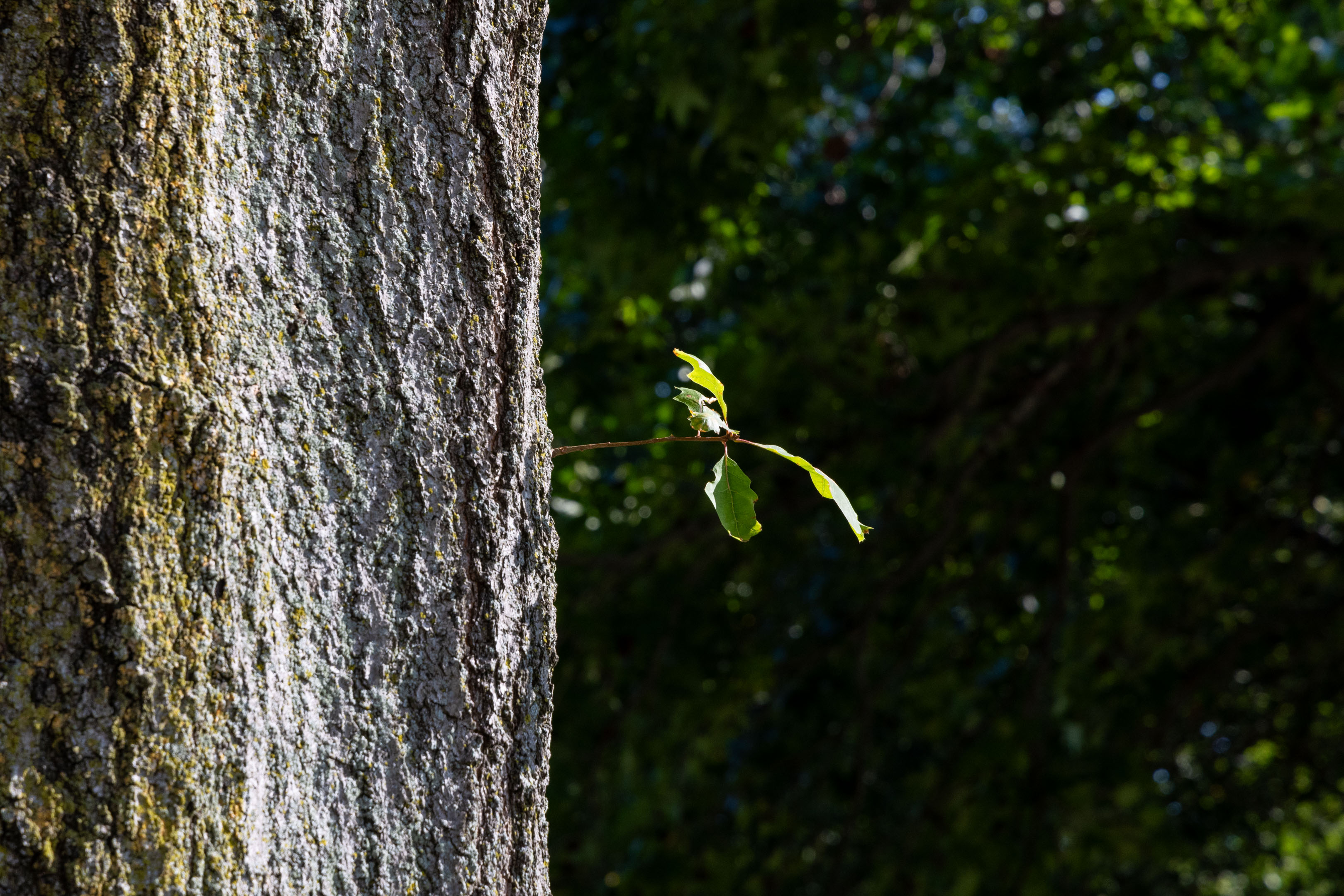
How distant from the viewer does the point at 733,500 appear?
897 millimetres

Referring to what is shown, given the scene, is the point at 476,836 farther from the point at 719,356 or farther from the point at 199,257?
the point at 719,356

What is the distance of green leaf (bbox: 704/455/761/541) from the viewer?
89 centimetres

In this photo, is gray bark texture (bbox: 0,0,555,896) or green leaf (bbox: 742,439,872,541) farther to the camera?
green leaf (bbox: 742,439,872,541)

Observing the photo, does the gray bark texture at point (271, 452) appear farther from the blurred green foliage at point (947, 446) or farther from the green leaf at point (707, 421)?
the blurred green foliage at point (947, 446)

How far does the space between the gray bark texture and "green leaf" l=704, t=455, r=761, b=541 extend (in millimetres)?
125

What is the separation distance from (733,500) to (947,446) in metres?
3.23

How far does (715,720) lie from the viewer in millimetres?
4043

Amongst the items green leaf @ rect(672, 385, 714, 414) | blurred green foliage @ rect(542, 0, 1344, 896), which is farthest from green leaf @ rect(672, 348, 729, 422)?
blurred green foliage @ rect(542, 0, 1344, 896)

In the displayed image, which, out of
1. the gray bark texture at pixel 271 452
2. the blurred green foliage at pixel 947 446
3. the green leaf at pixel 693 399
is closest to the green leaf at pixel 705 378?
the green leaf at pixel 693 399

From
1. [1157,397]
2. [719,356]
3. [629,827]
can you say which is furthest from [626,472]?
[1157,397]

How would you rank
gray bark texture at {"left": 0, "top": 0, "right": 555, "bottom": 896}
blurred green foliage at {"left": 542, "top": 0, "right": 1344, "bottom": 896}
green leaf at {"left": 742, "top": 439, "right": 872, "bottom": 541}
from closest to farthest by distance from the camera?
gray bark texture at {"left": 0, "top": 0, "right": 555, "bottom": 896} → green leaf at {"left": 742, "top": 439, "right": 872, "bottom": 541} → blurred green foliage at {"left": 542, "top": 0, "right": 1344, "bottom": 896}

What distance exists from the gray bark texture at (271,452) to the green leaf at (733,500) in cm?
12

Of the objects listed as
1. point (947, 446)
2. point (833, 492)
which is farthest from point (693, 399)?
point (947, 446)

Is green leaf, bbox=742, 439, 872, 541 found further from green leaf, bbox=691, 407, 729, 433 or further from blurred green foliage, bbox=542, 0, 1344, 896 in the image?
blurred green foliage, bbox=542, 0, 1344, 896
